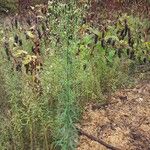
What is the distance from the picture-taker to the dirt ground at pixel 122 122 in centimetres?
477

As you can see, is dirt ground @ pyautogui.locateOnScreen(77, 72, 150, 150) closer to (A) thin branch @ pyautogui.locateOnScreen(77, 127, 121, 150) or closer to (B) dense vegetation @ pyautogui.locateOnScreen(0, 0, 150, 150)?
(A) thin branch @ pyautogui.locateOnScreen(77, 127, 121, 150)

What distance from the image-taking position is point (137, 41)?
6.34m

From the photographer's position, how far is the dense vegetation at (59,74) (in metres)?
4.34

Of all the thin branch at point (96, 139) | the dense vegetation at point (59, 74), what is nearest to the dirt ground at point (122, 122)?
the thin branch at point (96, 139)

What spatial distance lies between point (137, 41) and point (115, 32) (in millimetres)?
381

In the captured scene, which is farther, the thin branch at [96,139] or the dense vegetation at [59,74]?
the thin branch at [96,139]

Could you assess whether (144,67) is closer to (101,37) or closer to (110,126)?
(101,37)

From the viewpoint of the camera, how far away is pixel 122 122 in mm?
5074

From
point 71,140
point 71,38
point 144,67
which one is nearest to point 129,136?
point 71,140

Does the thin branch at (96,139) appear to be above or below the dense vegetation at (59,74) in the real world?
below

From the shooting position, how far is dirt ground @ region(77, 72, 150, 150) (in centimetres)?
477

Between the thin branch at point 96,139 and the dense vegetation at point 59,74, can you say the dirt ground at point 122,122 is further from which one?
the dense vegetation at point 59,74

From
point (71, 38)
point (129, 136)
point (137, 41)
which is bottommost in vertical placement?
point (129, 136)

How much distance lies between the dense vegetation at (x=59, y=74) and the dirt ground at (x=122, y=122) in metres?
0.13
